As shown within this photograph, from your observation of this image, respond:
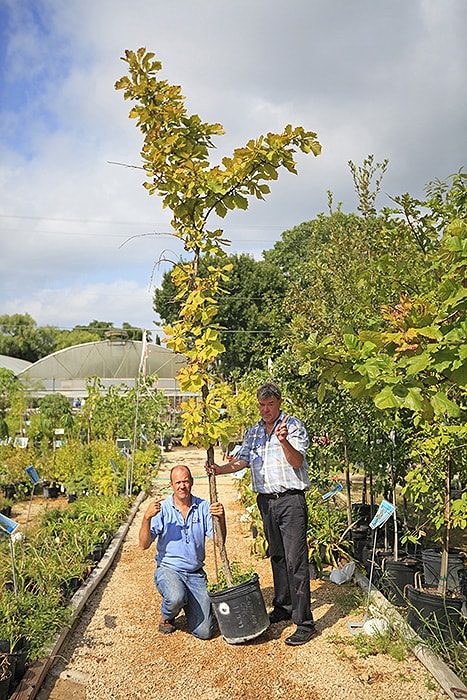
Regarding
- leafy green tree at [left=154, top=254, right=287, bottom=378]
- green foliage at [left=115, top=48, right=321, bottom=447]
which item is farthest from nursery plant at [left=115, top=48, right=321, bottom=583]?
leafy green tree at [left=154, top=254, right=287, bottom=378]

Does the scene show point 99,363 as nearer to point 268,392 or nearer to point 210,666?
point 268,392

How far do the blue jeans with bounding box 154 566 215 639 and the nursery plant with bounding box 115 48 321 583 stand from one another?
0.25 meters

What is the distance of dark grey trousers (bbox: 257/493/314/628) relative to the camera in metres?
4.14

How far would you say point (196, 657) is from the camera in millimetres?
3928

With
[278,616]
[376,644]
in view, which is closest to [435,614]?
[376,644]

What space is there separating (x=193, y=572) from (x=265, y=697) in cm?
107

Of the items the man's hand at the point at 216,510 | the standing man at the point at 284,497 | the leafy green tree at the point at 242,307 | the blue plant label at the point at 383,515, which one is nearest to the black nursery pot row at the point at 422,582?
the blue plant label at the point at 383,515

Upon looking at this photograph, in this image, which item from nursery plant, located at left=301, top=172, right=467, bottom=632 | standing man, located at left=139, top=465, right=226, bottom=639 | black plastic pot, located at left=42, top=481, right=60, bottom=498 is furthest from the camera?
black plastic pot, located at left=42, top=481, right=60, bottom=498

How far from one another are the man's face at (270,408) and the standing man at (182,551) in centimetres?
64

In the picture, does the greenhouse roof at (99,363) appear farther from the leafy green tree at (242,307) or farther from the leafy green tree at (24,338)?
the leafy green tree at (24,338)

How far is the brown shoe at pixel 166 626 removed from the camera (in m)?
4.30

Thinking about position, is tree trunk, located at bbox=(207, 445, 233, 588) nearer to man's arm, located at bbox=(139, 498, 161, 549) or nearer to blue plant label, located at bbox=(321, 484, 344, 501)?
man's arm, located at bbox=(139, 498, 161, 549)

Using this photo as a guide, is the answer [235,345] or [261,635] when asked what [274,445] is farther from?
[235,345]

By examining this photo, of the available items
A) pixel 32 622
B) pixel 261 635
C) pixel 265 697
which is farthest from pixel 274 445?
pixel 32 622
